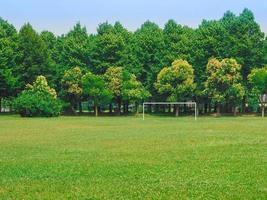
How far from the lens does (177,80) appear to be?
81.9 m

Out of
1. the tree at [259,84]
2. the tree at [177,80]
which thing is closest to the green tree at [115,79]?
the tree at [177,80]

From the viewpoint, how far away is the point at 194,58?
8556 centimetres

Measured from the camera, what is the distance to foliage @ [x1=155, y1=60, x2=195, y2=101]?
266 feet

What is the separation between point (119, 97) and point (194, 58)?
41.9 ft

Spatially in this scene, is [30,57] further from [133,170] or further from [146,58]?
[133,170]

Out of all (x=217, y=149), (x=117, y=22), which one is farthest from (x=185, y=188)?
(x=117, y=22)

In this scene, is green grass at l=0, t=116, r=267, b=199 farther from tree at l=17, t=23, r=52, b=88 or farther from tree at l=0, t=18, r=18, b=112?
tree at l=17, t=23, r=52, b=88

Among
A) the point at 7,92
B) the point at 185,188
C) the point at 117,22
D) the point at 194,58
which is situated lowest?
the point at 185,188

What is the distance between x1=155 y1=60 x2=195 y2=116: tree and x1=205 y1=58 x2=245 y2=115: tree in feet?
8.69

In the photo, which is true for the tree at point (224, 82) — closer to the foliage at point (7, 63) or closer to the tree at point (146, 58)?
the tree at point (146, 58)

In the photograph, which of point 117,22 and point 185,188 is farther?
point 117,22

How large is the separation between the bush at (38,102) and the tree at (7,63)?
2.75 meters

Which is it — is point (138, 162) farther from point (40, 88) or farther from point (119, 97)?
point (119, 97)

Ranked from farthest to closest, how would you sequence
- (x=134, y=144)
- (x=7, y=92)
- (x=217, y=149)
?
(x=7, y=92) < (x=134, y=144) < (x=217, y=149)
